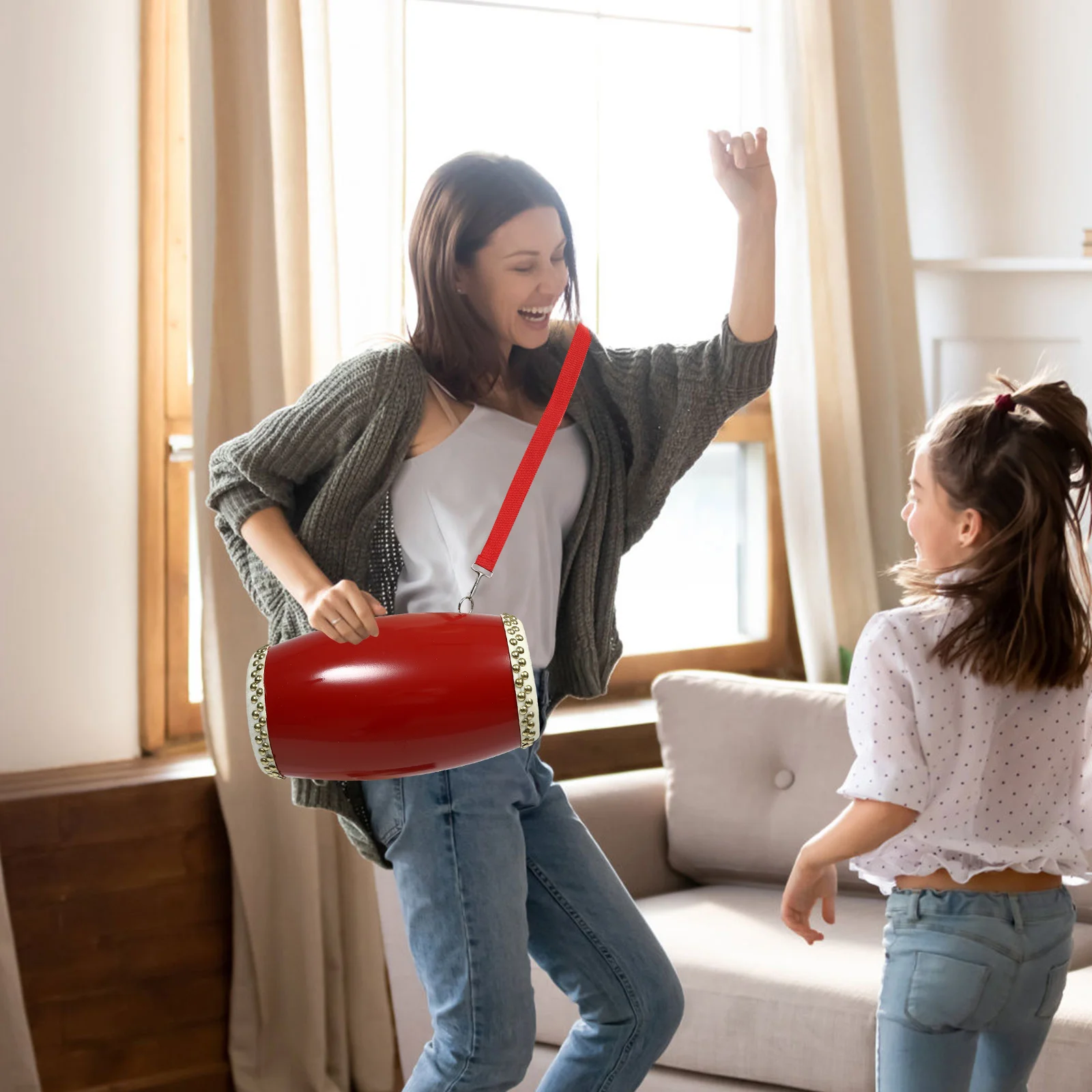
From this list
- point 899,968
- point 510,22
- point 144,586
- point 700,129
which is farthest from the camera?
point 700,129

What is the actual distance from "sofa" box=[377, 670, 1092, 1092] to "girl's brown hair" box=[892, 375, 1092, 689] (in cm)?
74

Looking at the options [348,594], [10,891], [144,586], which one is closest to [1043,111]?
[144,586]

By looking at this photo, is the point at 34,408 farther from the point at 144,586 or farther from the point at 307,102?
the point at 307,102

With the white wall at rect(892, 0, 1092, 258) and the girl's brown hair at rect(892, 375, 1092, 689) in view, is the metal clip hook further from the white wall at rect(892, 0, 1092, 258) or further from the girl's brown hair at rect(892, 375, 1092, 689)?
the white wall at rect(892, 0, 1092, 258)

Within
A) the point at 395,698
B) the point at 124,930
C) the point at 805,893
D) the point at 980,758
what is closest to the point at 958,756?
the point at 980,758

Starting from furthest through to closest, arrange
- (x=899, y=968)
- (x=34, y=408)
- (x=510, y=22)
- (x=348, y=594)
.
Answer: (x=510, y=22) → (x=34, y=408) → (x=899, y=968) → (x=348, y=594)

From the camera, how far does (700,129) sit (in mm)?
3184

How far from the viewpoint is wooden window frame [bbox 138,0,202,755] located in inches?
98.0

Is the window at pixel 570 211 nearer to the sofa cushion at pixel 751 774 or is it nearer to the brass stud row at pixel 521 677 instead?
the sofa cushion at pixel 751 774

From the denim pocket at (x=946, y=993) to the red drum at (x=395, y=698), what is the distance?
0.48 meters

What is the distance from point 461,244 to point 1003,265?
1.92 metres

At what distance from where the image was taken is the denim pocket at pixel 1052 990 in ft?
4.66

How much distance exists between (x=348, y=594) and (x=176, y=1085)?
154 centimetres

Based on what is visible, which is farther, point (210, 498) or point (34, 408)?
point (34, 408)
